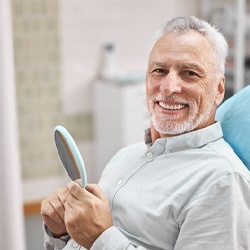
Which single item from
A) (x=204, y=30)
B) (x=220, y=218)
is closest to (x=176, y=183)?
(x=220, y=218)

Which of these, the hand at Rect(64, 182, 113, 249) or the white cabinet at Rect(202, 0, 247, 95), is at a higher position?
the white cabinet at Rect(202, 0, 247, 95)

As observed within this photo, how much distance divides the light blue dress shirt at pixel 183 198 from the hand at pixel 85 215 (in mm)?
27

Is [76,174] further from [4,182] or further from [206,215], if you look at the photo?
[4,182]

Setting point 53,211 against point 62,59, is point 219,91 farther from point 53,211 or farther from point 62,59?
point 62,59

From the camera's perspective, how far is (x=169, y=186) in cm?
147

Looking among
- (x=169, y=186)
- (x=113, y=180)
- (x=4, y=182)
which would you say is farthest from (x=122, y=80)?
(x=169, y=186)

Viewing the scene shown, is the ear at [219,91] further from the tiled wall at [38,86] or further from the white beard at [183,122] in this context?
the tiled wall at [38,86]

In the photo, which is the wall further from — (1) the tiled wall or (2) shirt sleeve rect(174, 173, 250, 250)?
(2) shirt sleeve rect(174, 173, 250, 250)

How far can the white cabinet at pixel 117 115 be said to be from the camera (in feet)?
12.0

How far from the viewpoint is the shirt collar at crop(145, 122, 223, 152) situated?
1.54 m


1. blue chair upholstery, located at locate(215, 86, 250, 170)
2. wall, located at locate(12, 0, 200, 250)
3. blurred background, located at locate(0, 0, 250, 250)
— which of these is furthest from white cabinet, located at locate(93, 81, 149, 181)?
blue chair upholstery, located at locate(215, 86, 250, 170)

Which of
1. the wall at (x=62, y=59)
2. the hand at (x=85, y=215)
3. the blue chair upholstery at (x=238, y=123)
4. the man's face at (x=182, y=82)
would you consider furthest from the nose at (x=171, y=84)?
the wall at (x=62, y=59)

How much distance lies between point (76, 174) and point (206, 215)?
35cm

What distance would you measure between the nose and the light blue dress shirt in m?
0.13
